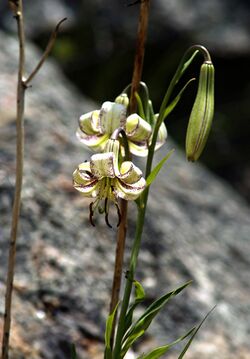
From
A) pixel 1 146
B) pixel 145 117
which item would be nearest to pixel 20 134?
pixel 145 117

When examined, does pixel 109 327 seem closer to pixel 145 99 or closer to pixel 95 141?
pixel 95 141

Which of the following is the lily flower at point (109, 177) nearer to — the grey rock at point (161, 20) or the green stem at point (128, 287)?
the green stem at point (128, 287)

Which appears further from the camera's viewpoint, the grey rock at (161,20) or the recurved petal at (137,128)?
the grey rock at (161,20)

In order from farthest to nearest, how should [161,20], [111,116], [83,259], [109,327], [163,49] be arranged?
1. [161,20]
2. [163,49]
3. [83,259]
4. [109,327]
5. [111,116]

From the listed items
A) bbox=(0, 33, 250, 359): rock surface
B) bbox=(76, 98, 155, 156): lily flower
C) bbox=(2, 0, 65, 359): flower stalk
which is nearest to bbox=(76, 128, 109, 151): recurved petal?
bbox=(76, 98, 155, 156): lily flower

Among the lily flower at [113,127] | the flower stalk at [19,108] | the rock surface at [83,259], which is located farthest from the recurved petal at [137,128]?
the rock surface at [83,259]

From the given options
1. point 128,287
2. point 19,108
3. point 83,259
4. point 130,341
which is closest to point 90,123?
point 19,108
